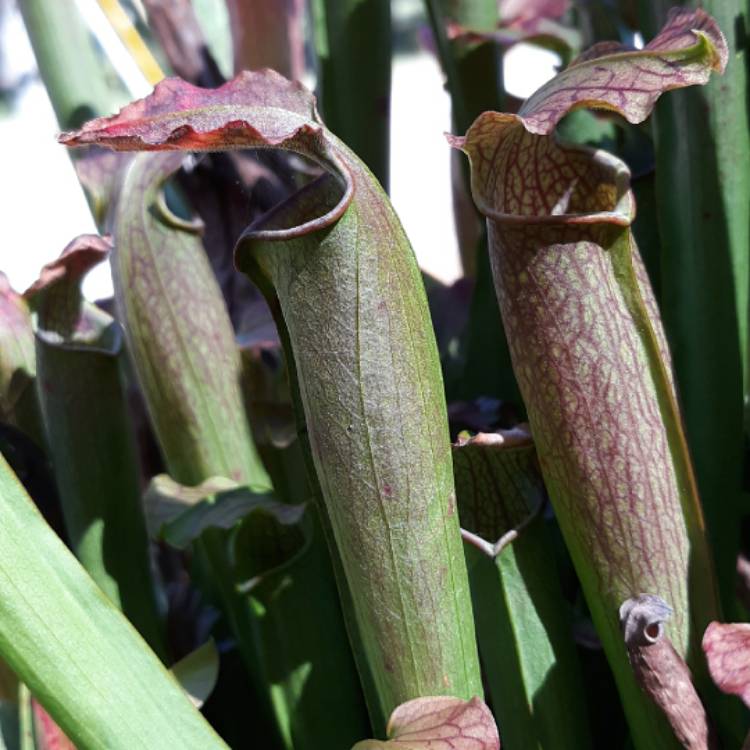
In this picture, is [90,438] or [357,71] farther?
[357,71]

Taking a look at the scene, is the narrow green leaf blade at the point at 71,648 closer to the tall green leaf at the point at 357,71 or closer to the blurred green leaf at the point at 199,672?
the blurred green leaf at the point at 199,672

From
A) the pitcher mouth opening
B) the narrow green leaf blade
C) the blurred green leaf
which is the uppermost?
the pitcher mouth opening

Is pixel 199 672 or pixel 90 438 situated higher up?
pixel 90 438

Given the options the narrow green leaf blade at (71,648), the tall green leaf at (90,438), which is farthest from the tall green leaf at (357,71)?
the narrow green leaf blade at (71,648)

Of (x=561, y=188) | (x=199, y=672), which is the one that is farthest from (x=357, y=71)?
(x=199, y=672)

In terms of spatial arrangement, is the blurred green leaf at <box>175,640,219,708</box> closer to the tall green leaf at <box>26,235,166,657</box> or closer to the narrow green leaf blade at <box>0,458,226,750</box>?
the tall green leaf at <box>26,235,166,657</box>

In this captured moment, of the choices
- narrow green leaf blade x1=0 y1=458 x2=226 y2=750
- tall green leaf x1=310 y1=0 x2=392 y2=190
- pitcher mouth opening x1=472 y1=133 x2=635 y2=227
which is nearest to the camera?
narrow green leaf blade x1=0 y1=458 x2=226 y2=750

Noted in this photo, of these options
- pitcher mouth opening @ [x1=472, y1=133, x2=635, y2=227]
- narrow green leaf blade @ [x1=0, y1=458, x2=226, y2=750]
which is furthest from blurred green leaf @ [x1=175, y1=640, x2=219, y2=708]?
pitcher mouth opening @ [x1=472, y1=133, x2=635, y2=227]

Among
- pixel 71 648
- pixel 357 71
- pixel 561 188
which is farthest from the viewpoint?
A: pixel 357 71

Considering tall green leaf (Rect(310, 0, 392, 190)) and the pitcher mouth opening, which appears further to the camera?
tall green leaf (Rect(310, 0, 392, 190))

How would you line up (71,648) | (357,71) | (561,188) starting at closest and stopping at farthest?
(71,648), (561,188), (357,71)

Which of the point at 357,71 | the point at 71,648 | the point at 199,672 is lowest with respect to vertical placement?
the point at 199,672

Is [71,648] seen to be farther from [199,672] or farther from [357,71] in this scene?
[357,71]
